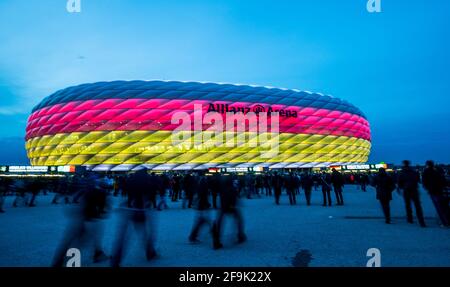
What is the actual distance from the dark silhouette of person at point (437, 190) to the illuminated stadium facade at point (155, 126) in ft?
144

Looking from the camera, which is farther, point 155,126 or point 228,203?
point 155,126

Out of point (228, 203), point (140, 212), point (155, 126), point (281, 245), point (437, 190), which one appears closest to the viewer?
point (140, 212)

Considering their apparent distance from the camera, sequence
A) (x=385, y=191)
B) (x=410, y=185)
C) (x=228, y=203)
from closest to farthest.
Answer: (x=228, y=203), (x=410, y=185), (x=385, y=191)

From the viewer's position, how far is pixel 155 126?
4909 cm

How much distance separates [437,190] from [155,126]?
44610 mm

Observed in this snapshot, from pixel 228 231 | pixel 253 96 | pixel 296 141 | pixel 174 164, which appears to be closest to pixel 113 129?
pixel 174 164

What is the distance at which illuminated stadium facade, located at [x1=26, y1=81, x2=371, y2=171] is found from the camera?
161 feet

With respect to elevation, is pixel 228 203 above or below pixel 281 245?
above

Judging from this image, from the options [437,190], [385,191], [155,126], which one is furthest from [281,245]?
[155,126]

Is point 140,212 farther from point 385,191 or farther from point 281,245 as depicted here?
point 385,191

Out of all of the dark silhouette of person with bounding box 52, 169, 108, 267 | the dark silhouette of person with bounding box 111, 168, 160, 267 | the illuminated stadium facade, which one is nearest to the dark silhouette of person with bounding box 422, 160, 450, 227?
the dark silhouette of person with bounding box 111, 168, 160, 267

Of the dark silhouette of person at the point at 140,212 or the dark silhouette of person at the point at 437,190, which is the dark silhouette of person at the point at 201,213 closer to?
the dark silhouette of person at the point at 140,212

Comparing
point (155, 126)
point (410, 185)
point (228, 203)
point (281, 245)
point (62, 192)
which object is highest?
point (155, 126)
